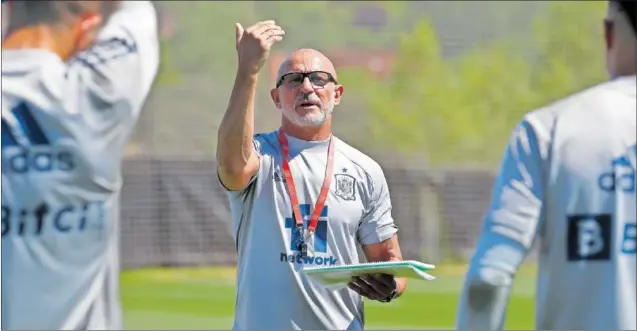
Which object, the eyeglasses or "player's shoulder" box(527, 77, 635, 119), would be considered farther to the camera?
the eyeglasses

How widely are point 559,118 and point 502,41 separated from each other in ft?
→ 42.5

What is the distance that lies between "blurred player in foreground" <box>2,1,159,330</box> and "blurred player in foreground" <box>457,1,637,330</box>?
3.89 ft

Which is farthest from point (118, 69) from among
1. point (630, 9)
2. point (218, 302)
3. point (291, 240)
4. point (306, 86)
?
point (218, 302)

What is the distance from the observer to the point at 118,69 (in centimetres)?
333

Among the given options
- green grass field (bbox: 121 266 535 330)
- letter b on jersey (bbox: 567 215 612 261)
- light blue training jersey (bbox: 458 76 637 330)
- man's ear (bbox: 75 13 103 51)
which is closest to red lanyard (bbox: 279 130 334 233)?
man's ear (bbox: 75 13 103 51)

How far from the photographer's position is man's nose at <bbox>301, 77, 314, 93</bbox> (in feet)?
11.8

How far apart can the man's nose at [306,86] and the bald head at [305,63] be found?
3 centimetres

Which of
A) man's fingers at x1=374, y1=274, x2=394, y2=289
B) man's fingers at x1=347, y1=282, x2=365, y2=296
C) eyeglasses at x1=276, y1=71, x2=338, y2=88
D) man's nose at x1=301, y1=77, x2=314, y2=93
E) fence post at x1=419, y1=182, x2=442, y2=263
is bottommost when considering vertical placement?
Result: fence post at x1=419, y1=182, x2=442, y2=263

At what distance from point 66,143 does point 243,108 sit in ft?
1.64

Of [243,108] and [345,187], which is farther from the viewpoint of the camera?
[345,187]

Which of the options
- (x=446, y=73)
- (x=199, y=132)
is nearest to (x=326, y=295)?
(x=199, y=132)

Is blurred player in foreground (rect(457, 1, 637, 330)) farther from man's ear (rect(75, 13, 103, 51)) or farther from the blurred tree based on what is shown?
the blurred tree

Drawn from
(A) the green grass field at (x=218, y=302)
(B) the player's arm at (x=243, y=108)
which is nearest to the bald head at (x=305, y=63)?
(B) the player's arm at (x=243, y=108)

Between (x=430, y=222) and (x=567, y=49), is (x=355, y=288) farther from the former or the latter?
(x=567, y=49)
